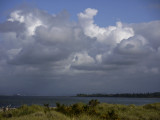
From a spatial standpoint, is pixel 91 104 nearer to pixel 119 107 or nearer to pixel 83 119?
pixel 119 107

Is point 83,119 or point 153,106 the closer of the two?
point 83,119

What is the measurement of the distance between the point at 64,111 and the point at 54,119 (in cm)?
472

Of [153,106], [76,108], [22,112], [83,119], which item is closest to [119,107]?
[153,106]

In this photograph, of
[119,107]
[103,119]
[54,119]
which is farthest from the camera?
[119,107]

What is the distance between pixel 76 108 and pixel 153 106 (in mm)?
10795

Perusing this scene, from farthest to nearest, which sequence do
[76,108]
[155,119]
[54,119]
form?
1. [155,119]
2. [76,108]
3. [54,119]

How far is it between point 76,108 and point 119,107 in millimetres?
8053

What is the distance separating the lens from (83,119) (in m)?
10.7

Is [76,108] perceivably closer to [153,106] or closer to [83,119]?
[83,119]

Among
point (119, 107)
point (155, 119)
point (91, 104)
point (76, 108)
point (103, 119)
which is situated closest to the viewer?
point (103, 119)

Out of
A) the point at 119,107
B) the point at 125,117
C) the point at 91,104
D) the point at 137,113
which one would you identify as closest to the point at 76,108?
the point at 91,104

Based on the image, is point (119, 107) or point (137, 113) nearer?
point (137, 113)

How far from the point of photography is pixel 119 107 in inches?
843

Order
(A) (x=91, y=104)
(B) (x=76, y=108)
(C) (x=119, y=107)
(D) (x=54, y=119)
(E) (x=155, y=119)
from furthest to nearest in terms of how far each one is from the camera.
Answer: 1. (C) (x=119, y=107)
2. (A) (x=91, y=104)
3. (E) (x=155, y=119)
4. (B) (x=76, y=108)
5. (D) (x=54, y=119)
